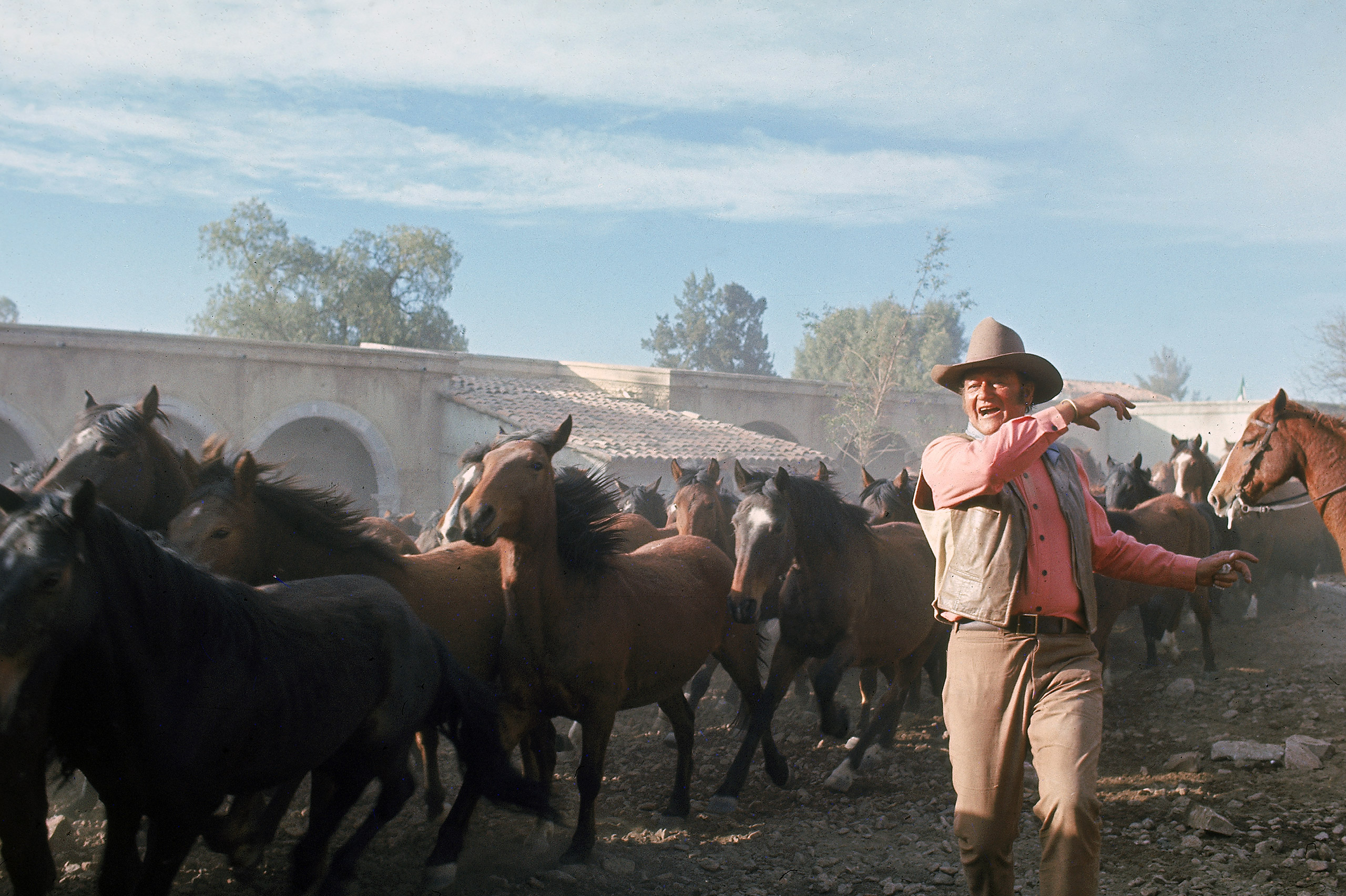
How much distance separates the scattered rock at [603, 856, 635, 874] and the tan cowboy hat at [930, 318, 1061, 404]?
285 centimetres

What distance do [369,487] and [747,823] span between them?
19.6m

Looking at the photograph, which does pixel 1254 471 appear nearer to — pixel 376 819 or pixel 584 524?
pixel 584 524

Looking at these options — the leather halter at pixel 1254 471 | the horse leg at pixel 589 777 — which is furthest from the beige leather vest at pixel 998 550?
the leather halter at pixel 1254 471

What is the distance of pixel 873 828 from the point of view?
541 centimetres

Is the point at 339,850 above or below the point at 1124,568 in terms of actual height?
below

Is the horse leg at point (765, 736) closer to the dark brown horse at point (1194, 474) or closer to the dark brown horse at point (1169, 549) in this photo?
the dark brown horse at point (1169, 549)

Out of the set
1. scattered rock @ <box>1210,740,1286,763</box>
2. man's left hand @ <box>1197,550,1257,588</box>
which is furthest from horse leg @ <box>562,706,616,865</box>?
scattered rock @ <box>1210,740,1286,763</box>

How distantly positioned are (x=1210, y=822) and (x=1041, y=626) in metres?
2.58

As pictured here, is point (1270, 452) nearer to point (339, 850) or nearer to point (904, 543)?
point (904, 543)

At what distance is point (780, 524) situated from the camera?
19.6 feet

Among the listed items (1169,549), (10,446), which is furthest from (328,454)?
(1169,549)

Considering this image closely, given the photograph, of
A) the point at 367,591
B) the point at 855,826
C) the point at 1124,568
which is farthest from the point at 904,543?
the point at 367,591

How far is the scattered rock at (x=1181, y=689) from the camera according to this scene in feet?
25.9

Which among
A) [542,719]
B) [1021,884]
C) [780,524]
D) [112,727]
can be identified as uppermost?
[780,524]
